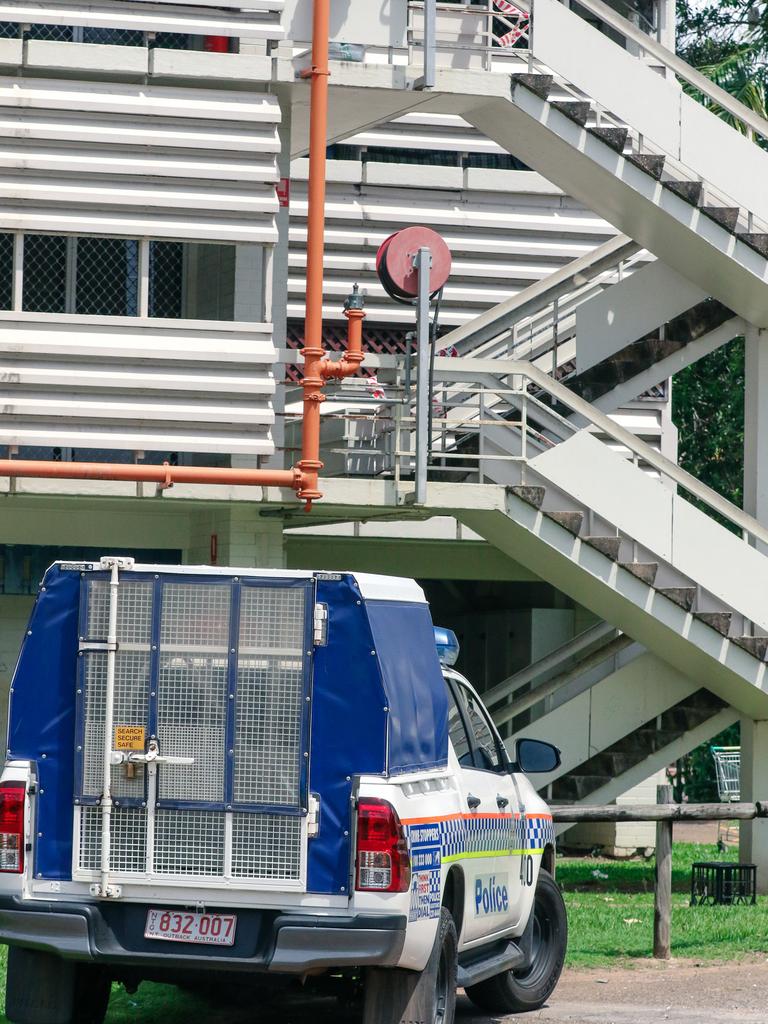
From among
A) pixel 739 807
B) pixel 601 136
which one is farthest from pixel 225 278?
pixel 739 807

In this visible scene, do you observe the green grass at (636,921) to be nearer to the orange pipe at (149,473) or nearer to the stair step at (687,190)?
the orange pipe at (149,473)

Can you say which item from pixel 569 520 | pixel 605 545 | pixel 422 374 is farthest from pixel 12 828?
pixel 605 545

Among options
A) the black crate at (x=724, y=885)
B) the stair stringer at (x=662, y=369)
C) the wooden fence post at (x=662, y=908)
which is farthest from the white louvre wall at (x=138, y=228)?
the black crate at (x=724, y=885)

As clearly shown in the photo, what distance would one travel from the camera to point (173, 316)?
17719 millimetres

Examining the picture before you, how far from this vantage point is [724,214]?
1606cm

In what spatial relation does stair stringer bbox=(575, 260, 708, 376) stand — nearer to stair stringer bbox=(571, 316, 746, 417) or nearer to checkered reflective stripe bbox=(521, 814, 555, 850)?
stair stringer bbox=(571, 316, 746, 417)

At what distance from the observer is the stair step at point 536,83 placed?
15.7 metres

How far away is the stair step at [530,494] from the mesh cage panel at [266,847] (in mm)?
7619

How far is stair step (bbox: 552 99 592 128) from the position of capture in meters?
15.8

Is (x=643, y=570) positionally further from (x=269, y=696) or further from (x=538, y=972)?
(x=269, y=696)

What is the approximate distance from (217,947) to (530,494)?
7912 mm

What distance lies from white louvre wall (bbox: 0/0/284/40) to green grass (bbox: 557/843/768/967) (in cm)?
772

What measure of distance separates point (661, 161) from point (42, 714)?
934 centimetres

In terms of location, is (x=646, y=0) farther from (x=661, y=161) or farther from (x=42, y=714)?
(x=42, y=714)
